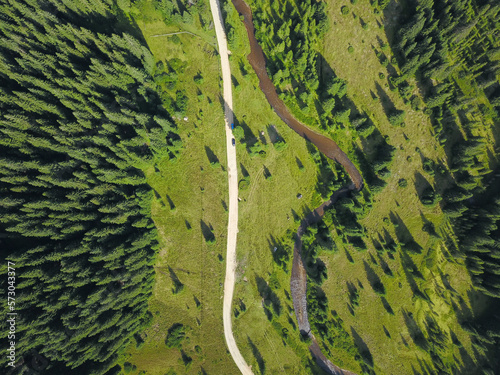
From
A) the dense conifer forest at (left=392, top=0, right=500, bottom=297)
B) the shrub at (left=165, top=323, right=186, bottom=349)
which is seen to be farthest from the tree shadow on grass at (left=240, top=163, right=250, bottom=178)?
the dense conifer forest at (left=392, top=0, right=500, bottom=297)

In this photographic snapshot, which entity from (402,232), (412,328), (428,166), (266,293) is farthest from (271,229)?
(412,328)

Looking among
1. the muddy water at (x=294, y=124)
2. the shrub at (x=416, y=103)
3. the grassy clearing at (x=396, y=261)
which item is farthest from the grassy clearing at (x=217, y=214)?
the shrub at (x=416, y=103)

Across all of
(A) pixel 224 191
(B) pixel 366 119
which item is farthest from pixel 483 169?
(A) pixel 224 191

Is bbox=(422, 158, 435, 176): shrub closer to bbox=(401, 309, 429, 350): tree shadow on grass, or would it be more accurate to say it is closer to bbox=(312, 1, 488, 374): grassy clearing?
bbox=(312, 1, 488, 374): grassy clearing

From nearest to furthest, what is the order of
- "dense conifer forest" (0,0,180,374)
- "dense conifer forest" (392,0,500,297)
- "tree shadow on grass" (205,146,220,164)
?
"dense conifer forest" (0,0,180,374), "dense conifer forest" (392,0,500,297), "tree shadow on grass" (205,146,220,164)

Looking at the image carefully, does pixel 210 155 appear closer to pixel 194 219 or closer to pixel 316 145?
pixel 194 219
